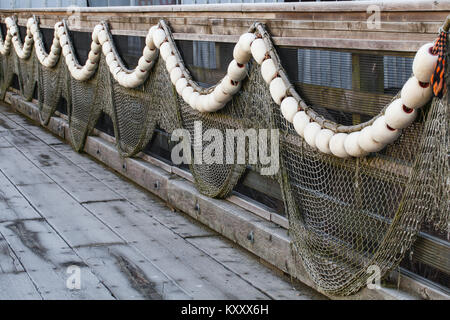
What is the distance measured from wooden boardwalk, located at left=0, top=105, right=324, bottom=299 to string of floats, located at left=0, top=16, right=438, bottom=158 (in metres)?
0.81

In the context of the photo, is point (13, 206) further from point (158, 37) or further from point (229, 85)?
point (229, 85)

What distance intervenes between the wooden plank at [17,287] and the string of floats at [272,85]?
141 cm

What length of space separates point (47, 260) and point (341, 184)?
1689 millimetres

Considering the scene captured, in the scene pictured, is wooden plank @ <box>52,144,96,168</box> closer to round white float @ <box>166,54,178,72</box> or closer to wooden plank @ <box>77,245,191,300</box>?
round white float @ <box>166,54,178,72</box>

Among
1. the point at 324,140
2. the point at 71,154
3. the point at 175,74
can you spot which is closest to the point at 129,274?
the point at 324,140

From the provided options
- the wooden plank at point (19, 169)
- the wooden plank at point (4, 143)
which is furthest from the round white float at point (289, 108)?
the wooden plank at point (4, 143)

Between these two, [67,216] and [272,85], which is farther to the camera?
[67,216]

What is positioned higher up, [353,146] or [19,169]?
[353,146]

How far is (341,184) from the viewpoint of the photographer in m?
3.33

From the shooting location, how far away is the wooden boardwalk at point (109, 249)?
3.66 m

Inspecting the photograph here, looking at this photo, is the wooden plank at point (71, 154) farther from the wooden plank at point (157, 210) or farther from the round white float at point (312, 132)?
the round white float at point (312, 132)

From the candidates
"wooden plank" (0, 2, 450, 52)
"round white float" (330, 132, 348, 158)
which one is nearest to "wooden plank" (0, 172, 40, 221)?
"wooden plank" (0, 2, 450, 52)

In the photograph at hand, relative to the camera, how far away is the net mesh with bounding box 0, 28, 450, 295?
275 cm

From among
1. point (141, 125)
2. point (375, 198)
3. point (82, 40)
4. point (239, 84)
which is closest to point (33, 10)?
point (82, 40)
